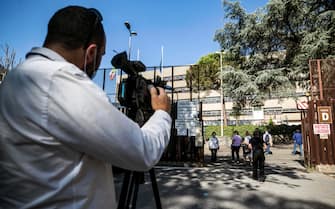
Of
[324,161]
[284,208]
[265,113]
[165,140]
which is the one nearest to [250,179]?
[284,208]

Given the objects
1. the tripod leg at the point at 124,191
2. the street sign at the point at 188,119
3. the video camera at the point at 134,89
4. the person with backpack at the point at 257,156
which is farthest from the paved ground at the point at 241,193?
the street sign at the point at 188,119

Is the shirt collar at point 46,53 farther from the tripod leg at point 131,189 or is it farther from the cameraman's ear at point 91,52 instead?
the tripod leg at point 131,189

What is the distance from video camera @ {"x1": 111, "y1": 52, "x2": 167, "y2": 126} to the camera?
59.8 inches

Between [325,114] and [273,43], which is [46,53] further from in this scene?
[273,43]

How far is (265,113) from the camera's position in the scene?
3953cm

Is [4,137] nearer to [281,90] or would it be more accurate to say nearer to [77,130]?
[77,130]

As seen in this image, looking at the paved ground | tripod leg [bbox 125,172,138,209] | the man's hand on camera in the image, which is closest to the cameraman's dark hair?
the man's hand on camera

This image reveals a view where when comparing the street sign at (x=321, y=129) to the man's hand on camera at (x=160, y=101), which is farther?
the street sign at (x=321, y=129)

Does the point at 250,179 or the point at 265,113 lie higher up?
the point at 265,113

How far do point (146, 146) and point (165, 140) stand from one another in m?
0.14

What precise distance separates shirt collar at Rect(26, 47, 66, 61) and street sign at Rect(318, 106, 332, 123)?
10241mm

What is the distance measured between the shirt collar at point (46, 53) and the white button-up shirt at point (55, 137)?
2.7 inches

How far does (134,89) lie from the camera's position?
5.21ft

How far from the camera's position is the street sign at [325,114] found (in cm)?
876
